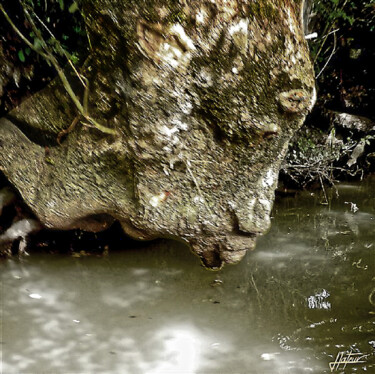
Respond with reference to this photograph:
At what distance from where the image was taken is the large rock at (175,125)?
6.98 ft

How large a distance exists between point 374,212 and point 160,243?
220cm

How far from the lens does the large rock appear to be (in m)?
2.13

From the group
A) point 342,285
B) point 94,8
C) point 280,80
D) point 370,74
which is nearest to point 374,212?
point 342,285

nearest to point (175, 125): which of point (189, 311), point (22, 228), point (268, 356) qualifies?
point (189, 311)

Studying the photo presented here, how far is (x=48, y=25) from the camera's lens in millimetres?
2738

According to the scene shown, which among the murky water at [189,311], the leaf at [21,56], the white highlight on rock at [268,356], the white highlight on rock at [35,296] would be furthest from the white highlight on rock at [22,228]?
the white highlight on rock at [268,356]

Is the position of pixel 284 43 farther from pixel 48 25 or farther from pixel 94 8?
pixel 48 25

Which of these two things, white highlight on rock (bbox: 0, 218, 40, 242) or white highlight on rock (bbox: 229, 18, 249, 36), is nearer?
white highlight on rock (bbox: 229, 18, 249, 36)

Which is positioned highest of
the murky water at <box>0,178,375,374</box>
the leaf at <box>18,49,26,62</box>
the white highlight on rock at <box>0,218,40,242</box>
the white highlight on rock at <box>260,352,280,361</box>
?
the leaf at <box>18,49,26,62</box>
